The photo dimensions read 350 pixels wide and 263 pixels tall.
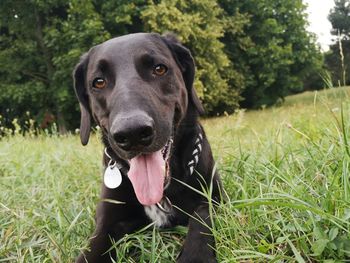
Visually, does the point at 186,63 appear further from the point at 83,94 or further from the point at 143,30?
the point at 143,30

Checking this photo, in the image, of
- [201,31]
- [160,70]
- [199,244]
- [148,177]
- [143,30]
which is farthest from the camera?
[201,31]

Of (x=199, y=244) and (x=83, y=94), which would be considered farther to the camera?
(x=83, y=94)

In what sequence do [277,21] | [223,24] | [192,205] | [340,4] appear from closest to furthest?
[192,205] < [223,24] < [277,21] < [340,4]

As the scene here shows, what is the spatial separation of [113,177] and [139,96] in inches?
19.3

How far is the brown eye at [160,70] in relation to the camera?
2.36 m

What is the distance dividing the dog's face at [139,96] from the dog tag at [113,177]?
14 centimetres

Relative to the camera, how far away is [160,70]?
7.79 ft

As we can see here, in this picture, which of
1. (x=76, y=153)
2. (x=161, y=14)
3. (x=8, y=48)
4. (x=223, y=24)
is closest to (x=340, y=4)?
(x=223, y=24)

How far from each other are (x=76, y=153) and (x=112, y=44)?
7.27ft

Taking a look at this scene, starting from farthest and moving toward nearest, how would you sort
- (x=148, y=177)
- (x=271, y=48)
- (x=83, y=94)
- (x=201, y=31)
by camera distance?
(x=271, y=48), (x=201, y=31), (x=83, y=94), (x=148, y=177)

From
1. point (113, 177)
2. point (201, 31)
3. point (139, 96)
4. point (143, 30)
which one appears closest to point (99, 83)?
point (139, 96)

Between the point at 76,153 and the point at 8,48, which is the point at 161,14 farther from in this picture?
the point at 76,153

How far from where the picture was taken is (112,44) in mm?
2447

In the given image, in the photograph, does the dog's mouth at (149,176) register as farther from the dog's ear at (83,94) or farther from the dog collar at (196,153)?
the dog's ear at (83,94)
